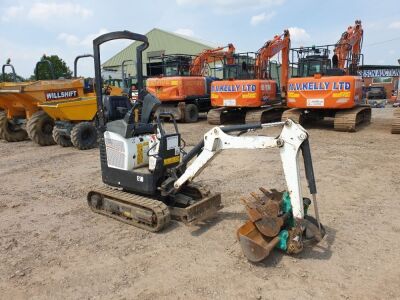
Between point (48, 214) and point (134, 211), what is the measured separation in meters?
1.44

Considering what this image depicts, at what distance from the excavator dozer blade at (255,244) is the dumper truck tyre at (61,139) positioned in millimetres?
7434

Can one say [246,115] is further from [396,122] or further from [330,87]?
[396,122]

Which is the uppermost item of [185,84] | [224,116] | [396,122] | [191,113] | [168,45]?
[168,45]

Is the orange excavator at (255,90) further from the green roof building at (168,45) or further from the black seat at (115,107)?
the green roof building at (168,45)

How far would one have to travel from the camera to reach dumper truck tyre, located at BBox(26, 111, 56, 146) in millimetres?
10164

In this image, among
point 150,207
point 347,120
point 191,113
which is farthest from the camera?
point 191,113

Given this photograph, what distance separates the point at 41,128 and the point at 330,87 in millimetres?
8482

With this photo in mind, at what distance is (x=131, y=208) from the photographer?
14.8 ft

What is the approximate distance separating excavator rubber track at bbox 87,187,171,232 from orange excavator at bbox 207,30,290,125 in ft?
27.8

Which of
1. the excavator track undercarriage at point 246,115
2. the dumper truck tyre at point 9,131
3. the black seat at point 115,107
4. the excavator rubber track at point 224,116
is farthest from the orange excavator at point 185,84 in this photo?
the black seat at point 115,107

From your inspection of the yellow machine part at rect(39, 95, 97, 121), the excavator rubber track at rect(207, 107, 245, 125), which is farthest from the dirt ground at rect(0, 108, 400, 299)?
the excavator rubber track at rect(207, 107, 245, 125)

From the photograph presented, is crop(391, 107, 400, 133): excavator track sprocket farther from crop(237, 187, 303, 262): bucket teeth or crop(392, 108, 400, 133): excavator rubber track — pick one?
crop(237, 187, 303, 262): bucket teeth

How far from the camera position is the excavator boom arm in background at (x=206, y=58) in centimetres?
1562

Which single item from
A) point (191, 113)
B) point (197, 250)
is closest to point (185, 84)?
point (191, 113)
